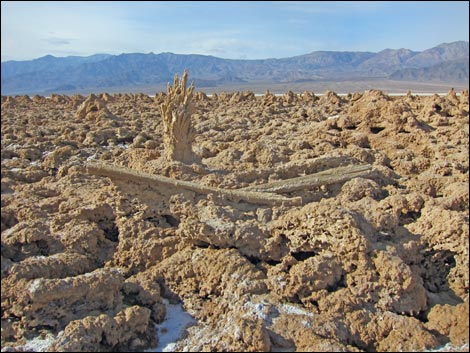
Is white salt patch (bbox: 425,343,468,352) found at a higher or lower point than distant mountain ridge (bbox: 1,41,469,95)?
lower

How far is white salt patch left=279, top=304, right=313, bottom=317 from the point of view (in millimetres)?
3724

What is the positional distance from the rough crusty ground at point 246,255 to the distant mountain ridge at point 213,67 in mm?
91484

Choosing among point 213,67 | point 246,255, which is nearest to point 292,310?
point 246,255

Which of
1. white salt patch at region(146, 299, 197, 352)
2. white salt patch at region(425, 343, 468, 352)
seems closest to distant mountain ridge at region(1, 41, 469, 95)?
white salt patch at region(146, 299, 197, 352)

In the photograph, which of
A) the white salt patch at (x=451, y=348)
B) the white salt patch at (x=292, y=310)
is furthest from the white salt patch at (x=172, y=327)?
the white salt patch at (x=451, y=348)

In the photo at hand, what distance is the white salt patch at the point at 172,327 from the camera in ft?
11.7

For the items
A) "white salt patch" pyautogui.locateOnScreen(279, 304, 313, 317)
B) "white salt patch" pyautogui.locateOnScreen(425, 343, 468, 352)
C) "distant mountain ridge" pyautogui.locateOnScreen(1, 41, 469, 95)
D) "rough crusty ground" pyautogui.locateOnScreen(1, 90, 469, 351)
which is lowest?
"white salt patch" pyautogui.locateOnScreen(425, 343, 468, 352)

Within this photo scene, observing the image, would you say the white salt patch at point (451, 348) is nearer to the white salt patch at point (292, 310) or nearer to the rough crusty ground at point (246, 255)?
the rough crusty ground at point (246, 255)

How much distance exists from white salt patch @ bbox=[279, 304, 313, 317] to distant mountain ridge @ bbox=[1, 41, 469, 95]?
93.4m

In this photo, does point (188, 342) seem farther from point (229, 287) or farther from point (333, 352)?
point (333, 352)

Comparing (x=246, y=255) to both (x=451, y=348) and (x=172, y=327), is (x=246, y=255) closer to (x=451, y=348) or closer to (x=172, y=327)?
(x=172, y=327)

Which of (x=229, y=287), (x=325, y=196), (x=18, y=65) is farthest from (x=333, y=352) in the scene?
(x=18, y=65)

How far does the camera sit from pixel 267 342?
3.35 metres

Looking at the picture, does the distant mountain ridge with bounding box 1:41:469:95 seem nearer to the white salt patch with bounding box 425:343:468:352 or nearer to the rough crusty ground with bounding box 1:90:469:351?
the rough crusty ground with bounding box 1:90:469:351
